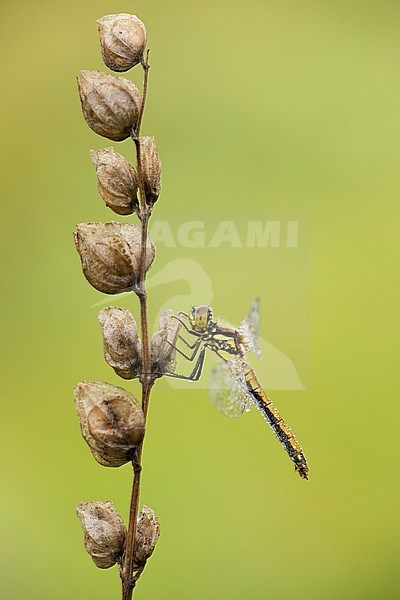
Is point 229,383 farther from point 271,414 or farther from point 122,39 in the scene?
point 122,39

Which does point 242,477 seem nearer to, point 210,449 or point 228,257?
point 210,449

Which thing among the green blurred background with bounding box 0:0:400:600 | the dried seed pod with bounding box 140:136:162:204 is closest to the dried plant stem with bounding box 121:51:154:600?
the dried seed pod with bounding box 140:136:162:204

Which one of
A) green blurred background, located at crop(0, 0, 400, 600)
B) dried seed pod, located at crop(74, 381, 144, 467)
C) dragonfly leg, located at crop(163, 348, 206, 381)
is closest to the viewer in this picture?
dried seed pod, located at crop(74, 381, 144, 467)

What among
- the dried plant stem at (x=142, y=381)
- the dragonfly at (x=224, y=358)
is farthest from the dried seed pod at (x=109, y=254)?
the dragonfly at (x=224, y=358)

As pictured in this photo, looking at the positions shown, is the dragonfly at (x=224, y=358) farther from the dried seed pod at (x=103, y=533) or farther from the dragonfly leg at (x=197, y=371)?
the dried seed pod at (x=103, y=533)

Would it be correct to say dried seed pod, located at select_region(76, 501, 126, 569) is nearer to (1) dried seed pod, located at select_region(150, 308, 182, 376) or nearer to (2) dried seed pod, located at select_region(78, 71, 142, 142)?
(1) dried seed pod, located at select_region(150, 308, 182, 376)

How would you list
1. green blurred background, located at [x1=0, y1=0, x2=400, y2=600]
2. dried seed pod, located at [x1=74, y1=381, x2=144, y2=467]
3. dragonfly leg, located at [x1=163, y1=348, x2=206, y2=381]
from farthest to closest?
green blurred background, located at [x1=0, y1=0, x2=400, y2=600], dragonfly leg, located at [x1=163, y1=348, x2=206, y2=381], dried seed pod, located at [x1=74, y1=381, x2=144, y2=467]

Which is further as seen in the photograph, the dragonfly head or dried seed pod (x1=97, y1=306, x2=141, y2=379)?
the dragonfly head
